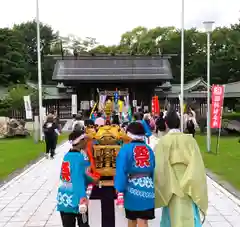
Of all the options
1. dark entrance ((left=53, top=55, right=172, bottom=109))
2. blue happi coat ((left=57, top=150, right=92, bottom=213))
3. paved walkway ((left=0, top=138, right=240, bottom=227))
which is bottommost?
paved walkway ((left=0, top=138, right=240, bottom=227))

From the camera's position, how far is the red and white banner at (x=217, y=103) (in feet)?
50.8

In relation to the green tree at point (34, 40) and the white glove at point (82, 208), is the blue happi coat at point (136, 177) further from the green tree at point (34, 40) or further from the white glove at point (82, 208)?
the green tree at point (34, 40)

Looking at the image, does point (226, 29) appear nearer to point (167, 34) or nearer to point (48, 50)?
point (167, 34)

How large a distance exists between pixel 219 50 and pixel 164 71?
625 inches

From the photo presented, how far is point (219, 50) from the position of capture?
4956 cm

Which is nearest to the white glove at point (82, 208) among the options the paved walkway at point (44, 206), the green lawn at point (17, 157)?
the paved walkway at point (44, 206)

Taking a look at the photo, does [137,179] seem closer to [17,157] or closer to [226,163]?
[226,163]

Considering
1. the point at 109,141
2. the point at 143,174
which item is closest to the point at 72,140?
the point at 143,174

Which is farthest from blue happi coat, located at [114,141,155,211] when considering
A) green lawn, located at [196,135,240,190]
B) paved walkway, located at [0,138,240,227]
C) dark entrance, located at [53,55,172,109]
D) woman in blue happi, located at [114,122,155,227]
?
dark entrance, located at [53,55,172,109]

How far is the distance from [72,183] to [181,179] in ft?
3.97

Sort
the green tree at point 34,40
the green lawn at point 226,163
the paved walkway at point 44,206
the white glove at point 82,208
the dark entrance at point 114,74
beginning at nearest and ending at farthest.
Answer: the white glove at point 82,208
the paved walkway at point 44,206
the green lawn at point 226,163
the dark entrance at point 114,74
the green tree at point 34,40

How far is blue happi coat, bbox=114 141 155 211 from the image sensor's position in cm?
495

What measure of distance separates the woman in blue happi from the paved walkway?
5.25 feet

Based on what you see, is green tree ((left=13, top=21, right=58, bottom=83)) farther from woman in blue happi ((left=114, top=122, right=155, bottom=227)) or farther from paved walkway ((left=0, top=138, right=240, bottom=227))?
woman in blue happi ((left=114, top=122, right=155, bottom=227))
